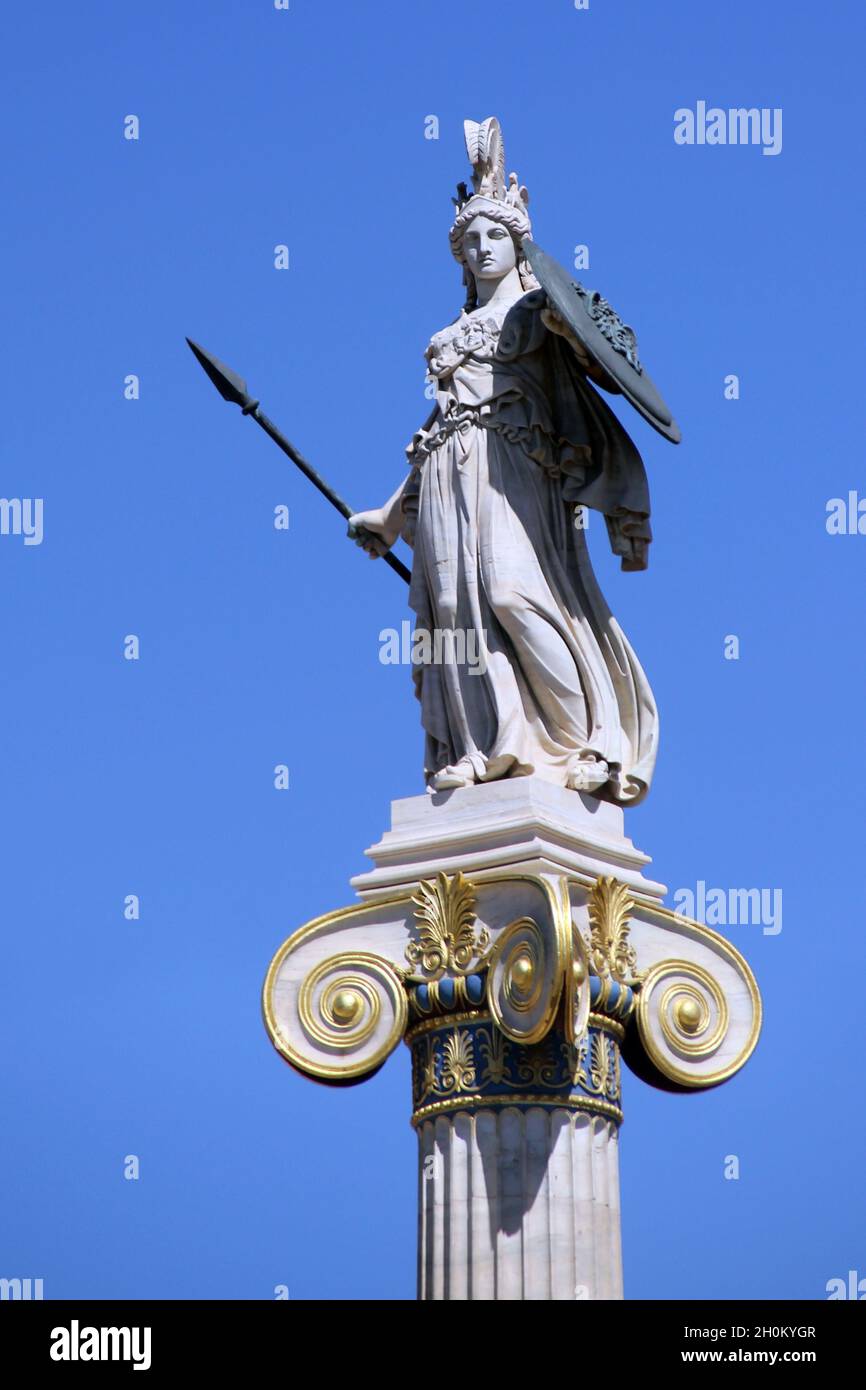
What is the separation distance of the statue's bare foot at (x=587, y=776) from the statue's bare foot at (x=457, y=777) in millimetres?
786

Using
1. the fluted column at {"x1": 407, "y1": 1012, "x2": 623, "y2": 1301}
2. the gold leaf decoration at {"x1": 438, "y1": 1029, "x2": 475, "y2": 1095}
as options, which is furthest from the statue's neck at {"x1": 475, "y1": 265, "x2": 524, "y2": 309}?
the gold leaf decoration at {"x1": 438, "y1": 1029, "x2": 475, "y2": 1095}

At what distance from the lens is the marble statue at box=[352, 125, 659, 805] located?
80.7 ft

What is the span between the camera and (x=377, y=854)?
2455cm

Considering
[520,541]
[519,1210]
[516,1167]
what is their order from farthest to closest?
[520,541] < [516,1167] < [519,1210]

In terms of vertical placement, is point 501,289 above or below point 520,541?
above

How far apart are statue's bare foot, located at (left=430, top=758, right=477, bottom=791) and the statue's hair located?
14.1ft

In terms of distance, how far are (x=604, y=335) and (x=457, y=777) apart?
12.4 feet

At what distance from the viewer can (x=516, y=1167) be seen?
2308 centimetres

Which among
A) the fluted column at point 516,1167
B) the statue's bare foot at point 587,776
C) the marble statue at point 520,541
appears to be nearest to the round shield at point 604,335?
the marble statue at point 520,541

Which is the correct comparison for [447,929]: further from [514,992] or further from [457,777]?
[457,777]

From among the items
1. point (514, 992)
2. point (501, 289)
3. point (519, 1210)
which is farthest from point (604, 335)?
point (519, 1210)
